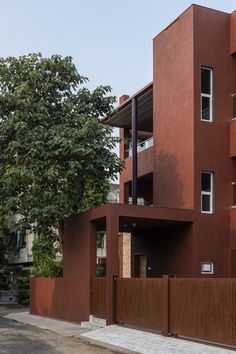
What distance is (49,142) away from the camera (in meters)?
22.0

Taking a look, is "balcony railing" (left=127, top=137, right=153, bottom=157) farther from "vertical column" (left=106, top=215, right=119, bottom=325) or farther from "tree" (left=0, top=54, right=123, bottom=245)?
"vertical column" (left=106, top=215, right=119, bottom=325)

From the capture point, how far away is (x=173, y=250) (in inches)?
832

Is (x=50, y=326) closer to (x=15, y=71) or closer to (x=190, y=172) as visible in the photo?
(x=190, y=172)

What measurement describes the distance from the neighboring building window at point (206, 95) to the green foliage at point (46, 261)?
1133 centimetres

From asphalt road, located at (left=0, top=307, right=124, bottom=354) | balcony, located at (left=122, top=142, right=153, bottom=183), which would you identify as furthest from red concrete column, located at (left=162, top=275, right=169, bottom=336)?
balcony, located at (left=122, top=142, right=153, bottom=183)

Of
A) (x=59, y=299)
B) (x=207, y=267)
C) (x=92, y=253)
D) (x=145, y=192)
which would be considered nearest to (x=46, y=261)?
(x=145, y=192)

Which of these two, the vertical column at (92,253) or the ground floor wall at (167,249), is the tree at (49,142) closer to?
the vertical column at (92,253)

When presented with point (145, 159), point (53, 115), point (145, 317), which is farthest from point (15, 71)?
point (145, 317)

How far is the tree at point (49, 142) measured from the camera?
21.9 metres

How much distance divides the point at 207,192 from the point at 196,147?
1.61 meters

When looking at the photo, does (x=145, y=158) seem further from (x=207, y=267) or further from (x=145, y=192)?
(x=207, y=267)

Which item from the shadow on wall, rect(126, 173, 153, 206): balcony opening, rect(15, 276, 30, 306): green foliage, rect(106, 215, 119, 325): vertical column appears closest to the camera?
rect(106, 215, 119, 325): vertical column

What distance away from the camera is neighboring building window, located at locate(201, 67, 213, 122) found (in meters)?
20.9

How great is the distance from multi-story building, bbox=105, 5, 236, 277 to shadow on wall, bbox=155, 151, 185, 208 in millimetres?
36
